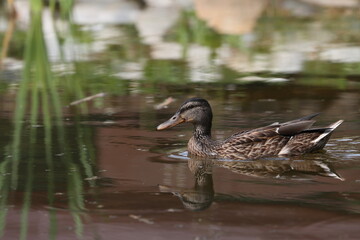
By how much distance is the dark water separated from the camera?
18.5ft

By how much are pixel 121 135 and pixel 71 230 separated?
296cm

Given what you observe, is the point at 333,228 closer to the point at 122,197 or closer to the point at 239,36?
the point at 122,197

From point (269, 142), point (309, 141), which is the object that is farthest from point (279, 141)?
point (309, 141)

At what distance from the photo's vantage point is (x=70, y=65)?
12.1 meters

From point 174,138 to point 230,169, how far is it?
45.8 inches

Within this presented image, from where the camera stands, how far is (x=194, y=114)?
27.0 ft

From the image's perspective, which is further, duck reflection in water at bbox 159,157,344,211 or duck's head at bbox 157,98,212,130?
duck's head at bbox 157,98,212,130

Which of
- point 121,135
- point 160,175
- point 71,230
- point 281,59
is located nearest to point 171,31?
point 281,59

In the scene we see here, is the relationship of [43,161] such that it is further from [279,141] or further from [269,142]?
[279,141]

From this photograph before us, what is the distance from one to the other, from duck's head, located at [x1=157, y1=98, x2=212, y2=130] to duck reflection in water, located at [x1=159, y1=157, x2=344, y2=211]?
52cm

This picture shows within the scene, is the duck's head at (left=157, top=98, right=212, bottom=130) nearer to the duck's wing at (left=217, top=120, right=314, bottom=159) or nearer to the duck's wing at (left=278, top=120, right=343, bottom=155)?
the duck's wing at (left=217, top=120, right=314, bottom=159)

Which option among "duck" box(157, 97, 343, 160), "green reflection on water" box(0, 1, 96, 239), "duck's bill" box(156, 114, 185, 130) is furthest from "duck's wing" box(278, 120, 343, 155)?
"green reflection on water" box(0, 1, 96, 239)

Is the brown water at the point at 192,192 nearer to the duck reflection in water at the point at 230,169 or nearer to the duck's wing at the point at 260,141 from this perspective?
the duck reflection in water at the point at 230,169

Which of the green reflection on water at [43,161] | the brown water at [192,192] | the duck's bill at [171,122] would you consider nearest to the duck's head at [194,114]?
the duck's bill at [171,122]
